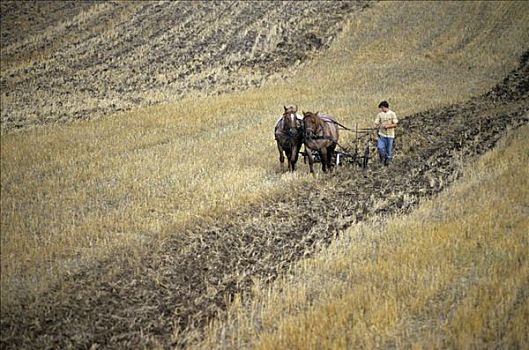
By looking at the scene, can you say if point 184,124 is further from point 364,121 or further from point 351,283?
point 351,283

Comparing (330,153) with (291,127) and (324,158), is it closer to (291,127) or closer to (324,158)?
(324,158)

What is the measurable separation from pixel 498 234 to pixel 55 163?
8.67 m

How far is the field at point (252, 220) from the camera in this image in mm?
7125

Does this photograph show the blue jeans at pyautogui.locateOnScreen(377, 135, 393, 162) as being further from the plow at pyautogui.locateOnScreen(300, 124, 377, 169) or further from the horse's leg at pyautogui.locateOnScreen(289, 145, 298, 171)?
the horse's leg at pyautogui.locateOnScreen(289, 145, 298, 171)

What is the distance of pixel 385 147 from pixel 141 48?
77.1 ft

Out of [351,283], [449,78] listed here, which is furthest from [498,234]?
[449,78]

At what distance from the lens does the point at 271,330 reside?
7352 mm

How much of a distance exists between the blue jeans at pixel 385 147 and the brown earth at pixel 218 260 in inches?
11.4

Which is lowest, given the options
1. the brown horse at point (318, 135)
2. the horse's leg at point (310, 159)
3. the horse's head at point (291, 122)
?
the horse's leg at point (310, 159)

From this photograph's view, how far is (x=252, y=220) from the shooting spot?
11320mm

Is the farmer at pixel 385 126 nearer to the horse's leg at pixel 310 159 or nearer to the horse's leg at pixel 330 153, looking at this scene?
the horse's leg at pixel 330 153

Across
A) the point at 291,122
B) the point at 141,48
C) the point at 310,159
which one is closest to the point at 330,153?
the point at 310,159

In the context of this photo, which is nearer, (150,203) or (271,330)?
(271,330)

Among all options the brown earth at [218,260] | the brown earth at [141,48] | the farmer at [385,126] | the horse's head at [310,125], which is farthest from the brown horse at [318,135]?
the brown earth at [141,48]
